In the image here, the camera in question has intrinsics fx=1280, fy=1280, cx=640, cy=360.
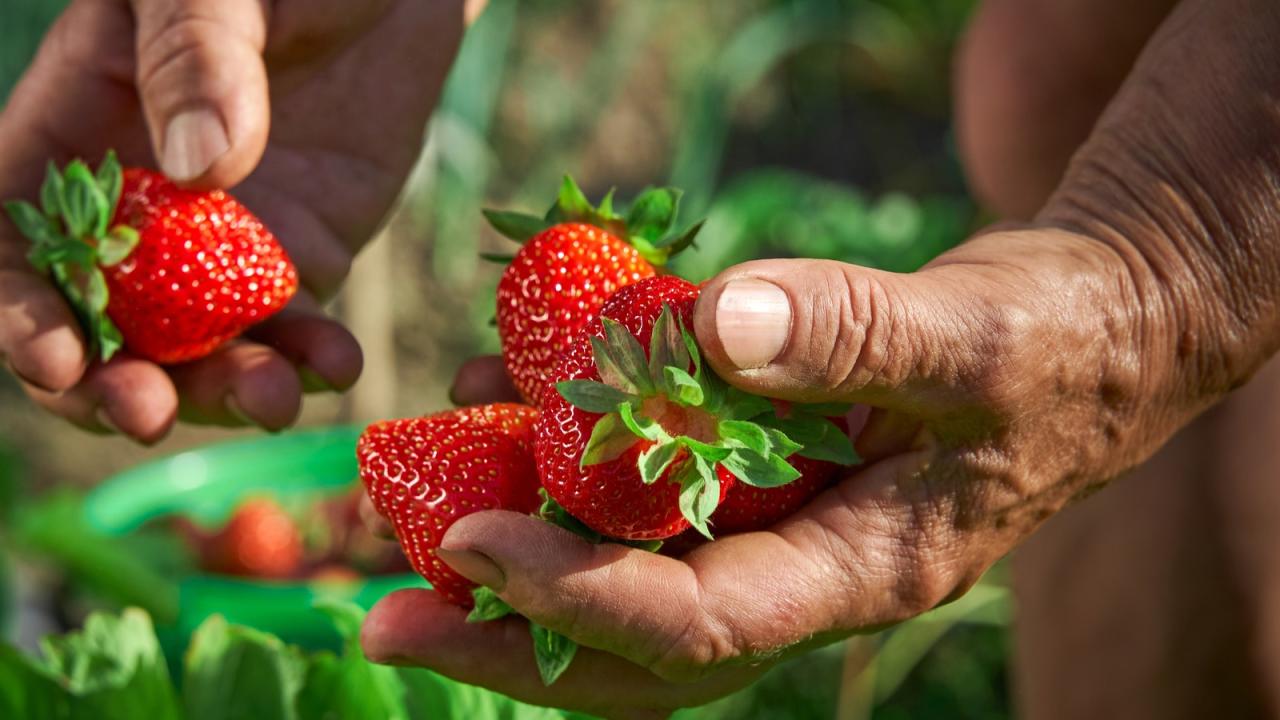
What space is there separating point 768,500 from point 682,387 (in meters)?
0.19

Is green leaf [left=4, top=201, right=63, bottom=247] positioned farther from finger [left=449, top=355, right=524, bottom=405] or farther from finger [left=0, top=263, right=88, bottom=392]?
finger [left=449, top=355, right=524, bottom=405]

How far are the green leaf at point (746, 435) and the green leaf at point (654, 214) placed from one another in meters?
0.32

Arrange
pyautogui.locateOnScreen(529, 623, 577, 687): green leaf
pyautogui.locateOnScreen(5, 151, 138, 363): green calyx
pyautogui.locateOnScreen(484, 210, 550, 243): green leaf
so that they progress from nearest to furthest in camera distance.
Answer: pyautogui.locateOnScreen(529, 623, 577, 687): green leaf
pyautogui.locateOnScreen(484, 210, 550, 243): green leaf
pyautogui.locateOnScreen(5, 151, 138, 363): green calyx

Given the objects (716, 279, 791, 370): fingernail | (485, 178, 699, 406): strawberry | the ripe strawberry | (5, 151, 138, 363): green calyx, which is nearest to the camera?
(716, 279, 791, 370): fingernail

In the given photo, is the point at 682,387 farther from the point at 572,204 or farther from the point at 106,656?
the point at 106,656

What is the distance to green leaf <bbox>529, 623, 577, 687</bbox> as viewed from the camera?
0.91 metres

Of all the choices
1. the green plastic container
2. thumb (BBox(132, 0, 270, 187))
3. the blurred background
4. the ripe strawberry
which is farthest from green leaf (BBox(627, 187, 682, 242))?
the blurred background

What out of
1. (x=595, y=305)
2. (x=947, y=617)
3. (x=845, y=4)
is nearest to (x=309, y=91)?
(x=595, y=305)

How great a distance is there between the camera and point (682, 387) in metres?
0.81

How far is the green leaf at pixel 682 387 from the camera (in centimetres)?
80

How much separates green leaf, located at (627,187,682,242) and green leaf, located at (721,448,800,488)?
33 cm

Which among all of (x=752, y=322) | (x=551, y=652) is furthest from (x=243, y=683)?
(x=752, y=322)

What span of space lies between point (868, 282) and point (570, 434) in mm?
225

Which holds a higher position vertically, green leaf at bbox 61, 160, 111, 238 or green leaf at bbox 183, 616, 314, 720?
green leaf at bbox 61, 160, 111, 238
